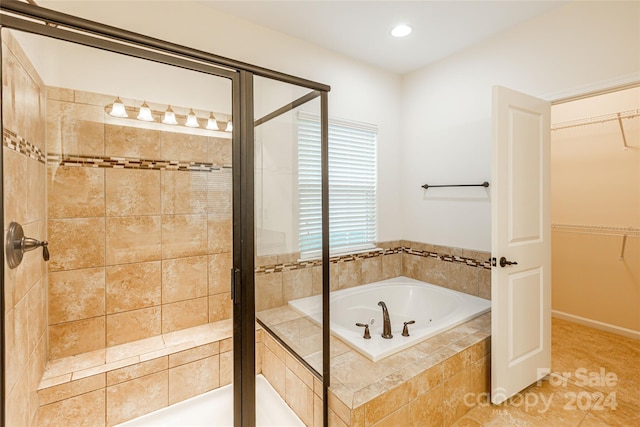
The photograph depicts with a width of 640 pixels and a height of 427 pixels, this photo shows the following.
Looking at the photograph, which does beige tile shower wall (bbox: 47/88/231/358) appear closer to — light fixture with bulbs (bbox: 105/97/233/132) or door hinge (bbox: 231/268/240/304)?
light fixture with bulbs (bbox: 105/97/233/132)

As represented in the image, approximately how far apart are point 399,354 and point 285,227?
3.36 feet

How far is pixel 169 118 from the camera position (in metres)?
1.72

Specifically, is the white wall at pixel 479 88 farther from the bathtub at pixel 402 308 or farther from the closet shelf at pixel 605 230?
the closet shelf at pixel 605 230

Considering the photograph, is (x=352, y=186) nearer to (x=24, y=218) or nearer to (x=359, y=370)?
(x=359, y=370)

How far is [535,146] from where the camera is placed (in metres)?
2.06

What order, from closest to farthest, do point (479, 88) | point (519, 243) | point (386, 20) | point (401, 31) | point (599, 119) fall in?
point (519, 243), point (386, 20), point (401, 31), point (479, 88), point (599, 119)

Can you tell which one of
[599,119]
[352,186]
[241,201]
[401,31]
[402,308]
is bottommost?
[402,308]

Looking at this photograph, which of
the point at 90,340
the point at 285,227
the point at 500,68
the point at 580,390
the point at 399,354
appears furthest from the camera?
the point at 500,68

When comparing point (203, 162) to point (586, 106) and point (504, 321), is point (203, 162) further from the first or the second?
point (586, 106)

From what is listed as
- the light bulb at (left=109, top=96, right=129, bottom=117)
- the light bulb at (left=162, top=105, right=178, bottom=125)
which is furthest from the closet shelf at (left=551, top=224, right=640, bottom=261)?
the light bulb at (left=109, top=96, right=129, bottom=117)

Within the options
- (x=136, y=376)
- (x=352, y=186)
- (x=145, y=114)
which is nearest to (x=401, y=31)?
(x=352, y=186)

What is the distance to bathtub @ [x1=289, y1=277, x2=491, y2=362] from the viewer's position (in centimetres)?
206

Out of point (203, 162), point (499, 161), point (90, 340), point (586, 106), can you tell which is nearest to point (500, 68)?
point (499, 161)

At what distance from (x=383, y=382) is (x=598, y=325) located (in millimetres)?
2937
